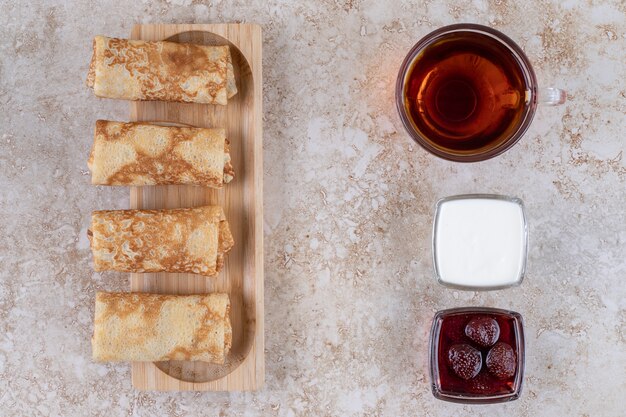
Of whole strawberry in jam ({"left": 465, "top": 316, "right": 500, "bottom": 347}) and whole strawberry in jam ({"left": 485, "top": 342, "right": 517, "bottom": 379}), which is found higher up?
whole strawberry in jam ({"left": 465, "top": 316, "right": 500, "bottom": 347})

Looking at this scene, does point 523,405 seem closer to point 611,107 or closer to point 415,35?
point 611,107

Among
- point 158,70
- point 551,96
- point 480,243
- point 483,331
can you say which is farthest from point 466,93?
point 158,70

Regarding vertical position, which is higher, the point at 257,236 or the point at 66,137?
the point at 66,137

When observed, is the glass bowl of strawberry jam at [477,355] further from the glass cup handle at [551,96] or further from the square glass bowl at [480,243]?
the glass cup handle at [551,96]

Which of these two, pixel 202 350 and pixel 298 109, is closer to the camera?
pixel 202 350

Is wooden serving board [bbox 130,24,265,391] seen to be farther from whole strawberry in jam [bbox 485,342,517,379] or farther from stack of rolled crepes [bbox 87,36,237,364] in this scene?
whole strawberry in jam [bbox 485,342,517,379]

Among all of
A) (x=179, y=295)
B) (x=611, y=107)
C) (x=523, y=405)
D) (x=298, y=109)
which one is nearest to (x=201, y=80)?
(x=298, y=109)

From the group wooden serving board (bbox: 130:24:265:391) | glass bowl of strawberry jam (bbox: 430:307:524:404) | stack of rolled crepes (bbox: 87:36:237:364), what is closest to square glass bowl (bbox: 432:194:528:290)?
glass bowl of strawberry jam (bbox: 430:307:524:404)

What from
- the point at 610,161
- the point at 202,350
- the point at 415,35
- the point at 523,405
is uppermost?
the point at 415,35
